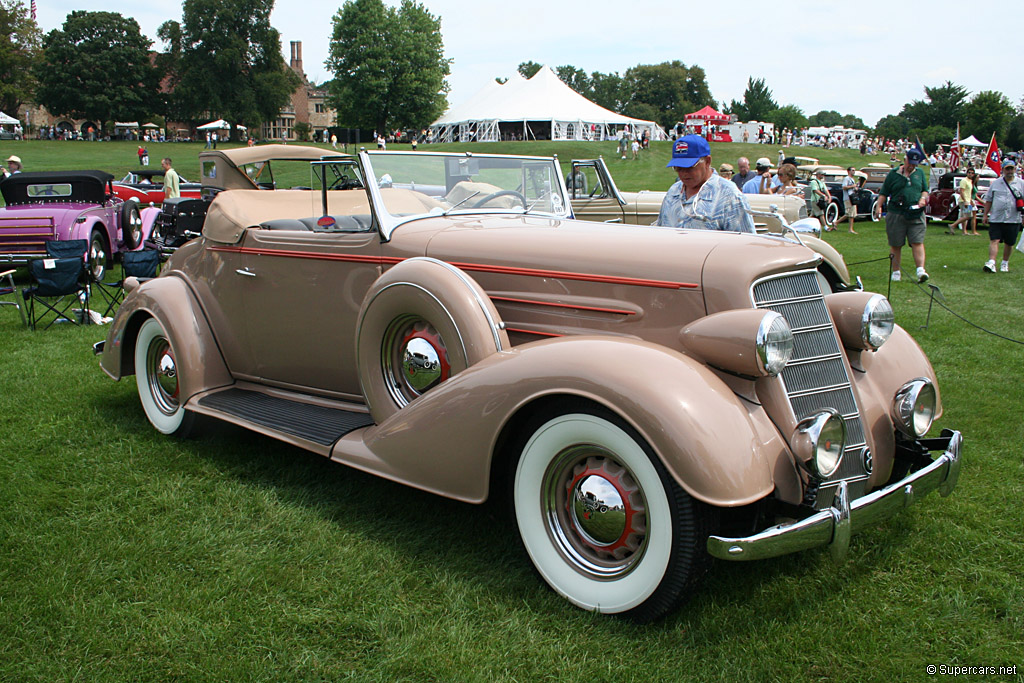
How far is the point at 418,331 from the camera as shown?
3645mm

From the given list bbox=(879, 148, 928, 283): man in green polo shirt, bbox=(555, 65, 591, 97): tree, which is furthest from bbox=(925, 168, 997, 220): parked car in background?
bbox=(555, 65, 591, 97): tree

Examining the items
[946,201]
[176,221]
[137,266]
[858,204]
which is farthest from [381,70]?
[137,266]

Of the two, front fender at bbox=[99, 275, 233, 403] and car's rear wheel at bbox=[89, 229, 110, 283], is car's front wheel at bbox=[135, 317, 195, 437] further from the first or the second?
car's rear wheel at bbox=[89, 229, 110, 283]

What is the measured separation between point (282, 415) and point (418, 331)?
110 centimetres

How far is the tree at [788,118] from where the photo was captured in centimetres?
9969

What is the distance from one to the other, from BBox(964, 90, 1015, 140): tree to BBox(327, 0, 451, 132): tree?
2049 inches

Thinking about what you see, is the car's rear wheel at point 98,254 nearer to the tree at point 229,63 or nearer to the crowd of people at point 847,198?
the crowd of people at point 847,198

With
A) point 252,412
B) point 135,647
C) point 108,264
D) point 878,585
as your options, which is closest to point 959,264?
point 878,585

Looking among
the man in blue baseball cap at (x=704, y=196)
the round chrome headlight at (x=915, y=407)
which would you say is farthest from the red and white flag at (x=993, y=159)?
the round chrome headlight at (x=915, y=407)

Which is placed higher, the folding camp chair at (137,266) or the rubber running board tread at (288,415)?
the folding camp chair at (137,266)

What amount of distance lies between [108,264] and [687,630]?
12742 millimetres

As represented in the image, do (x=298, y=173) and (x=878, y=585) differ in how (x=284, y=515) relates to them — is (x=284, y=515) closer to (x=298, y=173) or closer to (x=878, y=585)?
(x=878, y=585)

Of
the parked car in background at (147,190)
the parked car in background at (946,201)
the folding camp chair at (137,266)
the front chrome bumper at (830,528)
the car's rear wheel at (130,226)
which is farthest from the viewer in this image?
the parked car in background at (946,201)

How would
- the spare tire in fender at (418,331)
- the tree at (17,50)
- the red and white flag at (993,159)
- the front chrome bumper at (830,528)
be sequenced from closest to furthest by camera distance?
the front chrome bumper at (830,528), the spare tire in fender at (418,331), the red and white flag at (993,159), the tree at (17,50)
